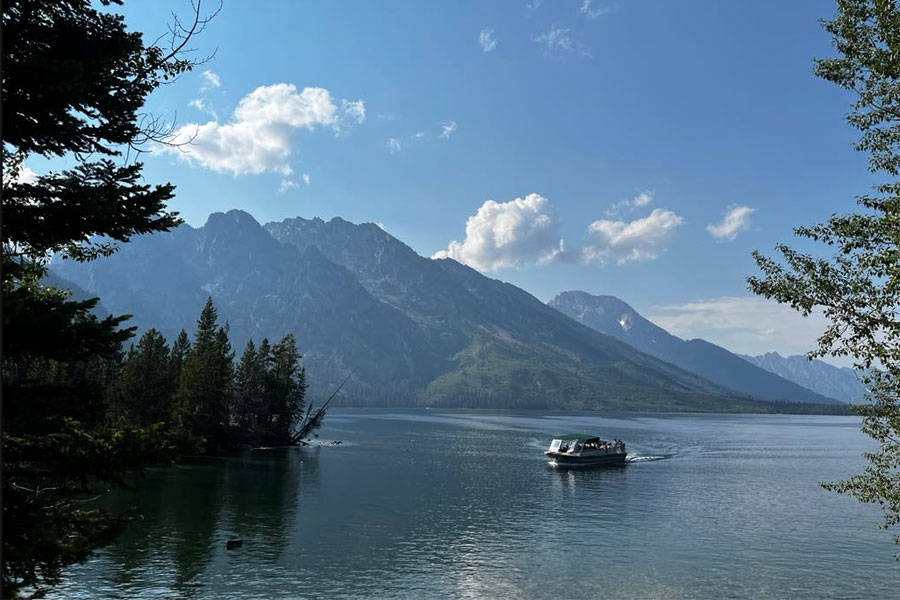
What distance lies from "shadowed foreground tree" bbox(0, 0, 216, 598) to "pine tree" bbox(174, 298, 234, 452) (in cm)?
10851

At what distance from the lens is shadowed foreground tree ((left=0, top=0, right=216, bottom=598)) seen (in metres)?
12.1

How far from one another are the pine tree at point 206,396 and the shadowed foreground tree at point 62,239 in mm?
108510

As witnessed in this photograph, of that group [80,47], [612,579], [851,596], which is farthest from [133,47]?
[851,596]

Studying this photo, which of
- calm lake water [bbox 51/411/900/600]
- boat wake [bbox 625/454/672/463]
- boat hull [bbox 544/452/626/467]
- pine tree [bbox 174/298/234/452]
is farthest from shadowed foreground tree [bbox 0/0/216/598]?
boat wake [bbox 625/454/672/463]

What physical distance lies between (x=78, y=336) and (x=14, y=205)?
14.1 feet

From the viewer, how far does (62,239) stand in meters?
14.3

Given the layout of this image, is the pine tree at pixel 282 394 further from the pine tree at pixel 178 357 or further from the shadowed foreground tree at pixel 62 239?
the shadowed foreground tree at pixel 62 239

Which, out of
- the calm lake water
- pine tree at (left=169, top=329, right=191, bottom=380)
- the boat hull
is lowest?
the boat hull

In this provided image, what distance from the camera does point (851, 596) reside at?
147 feet

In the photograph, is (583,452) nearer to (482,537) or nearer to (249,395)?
(482,537)

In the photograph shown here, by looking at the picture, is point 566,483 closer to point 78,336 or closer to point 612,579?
point 612,579

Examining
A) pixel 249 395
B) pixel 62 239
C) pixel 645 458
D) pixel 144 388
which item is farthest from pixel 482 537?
pixel 645 458

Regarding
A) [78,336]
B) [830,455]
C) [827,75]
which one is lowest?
[830,455]

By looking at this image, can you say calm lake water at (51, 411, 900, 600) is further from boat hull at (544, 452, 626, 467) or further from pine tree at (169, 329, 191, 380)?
pine tree at (169, 329, 191, 380)
